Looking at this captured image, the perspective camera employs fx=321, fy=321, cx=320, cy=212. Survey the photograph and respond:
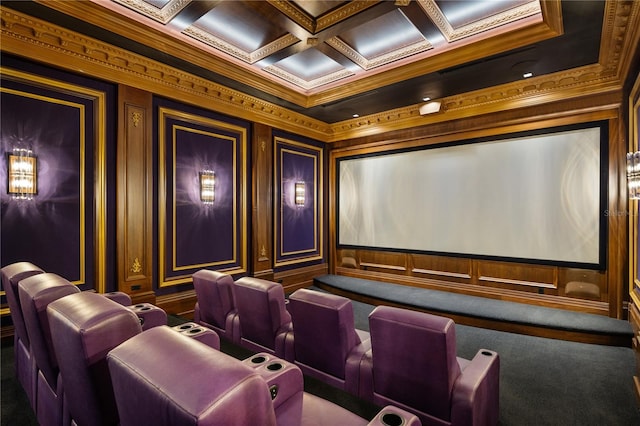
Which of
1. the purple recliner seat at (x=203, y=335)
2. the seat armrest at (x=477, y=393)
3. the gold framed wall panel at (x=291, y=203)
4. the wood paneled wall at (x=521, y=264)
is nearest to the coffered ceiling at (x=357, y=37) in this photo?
the wood paneled wall at (x=521, y=264)

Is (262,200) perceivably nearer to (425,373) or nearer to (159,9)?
(159,9)

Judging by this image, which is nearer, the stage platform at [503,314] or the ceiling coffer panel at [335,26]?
the ceiling coffer panel at [335,26]

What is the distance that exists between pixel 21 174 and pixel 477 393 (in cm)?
320

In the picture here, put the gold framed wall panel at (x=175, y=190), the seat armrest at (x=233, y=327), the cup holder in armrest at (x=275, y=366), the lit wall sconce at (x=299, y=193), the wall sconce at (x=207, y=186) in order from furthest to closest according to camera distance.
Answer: the lit wall sconce at (x=299, y=193) < the wall sconce at (x=207, y=186) < the gold framed wall panel at (x=175, y=190) < the seat armrest at (x=233, y=327) < the cup holder in armrest at (x=275, y=366)

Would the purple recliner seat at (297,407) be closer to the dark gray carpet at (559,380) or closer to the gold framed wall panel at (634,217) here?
the dark gray carpet at (559,380)

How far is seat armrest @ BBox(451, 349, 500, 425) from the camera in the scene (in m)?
1.29

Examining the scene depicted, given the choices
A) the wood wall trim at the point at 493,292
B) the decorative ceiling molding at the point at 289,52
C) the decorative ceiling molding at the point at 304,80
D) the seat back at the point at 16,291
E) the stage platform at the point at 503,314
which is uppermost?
the decorative ceiling molding at the point at 304,80

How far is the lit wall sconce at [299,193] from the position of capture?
480 cm

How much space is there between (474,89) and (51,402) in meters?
4.40

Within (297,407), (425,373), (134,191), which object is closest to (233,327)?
(297,407)

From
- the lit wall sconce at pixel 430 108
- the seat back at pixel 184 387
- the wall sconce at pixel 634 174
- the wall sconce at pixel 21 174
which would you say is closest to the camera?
the seat back at pixel 184 387

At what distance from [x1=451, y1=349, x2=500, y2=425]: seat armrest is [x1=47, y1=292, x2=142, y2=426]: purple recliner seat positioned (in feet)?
4.02

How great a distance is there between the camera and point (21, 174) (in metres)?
2.36

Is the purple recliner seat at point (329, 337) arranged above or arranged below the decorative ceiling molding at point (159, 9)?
below
